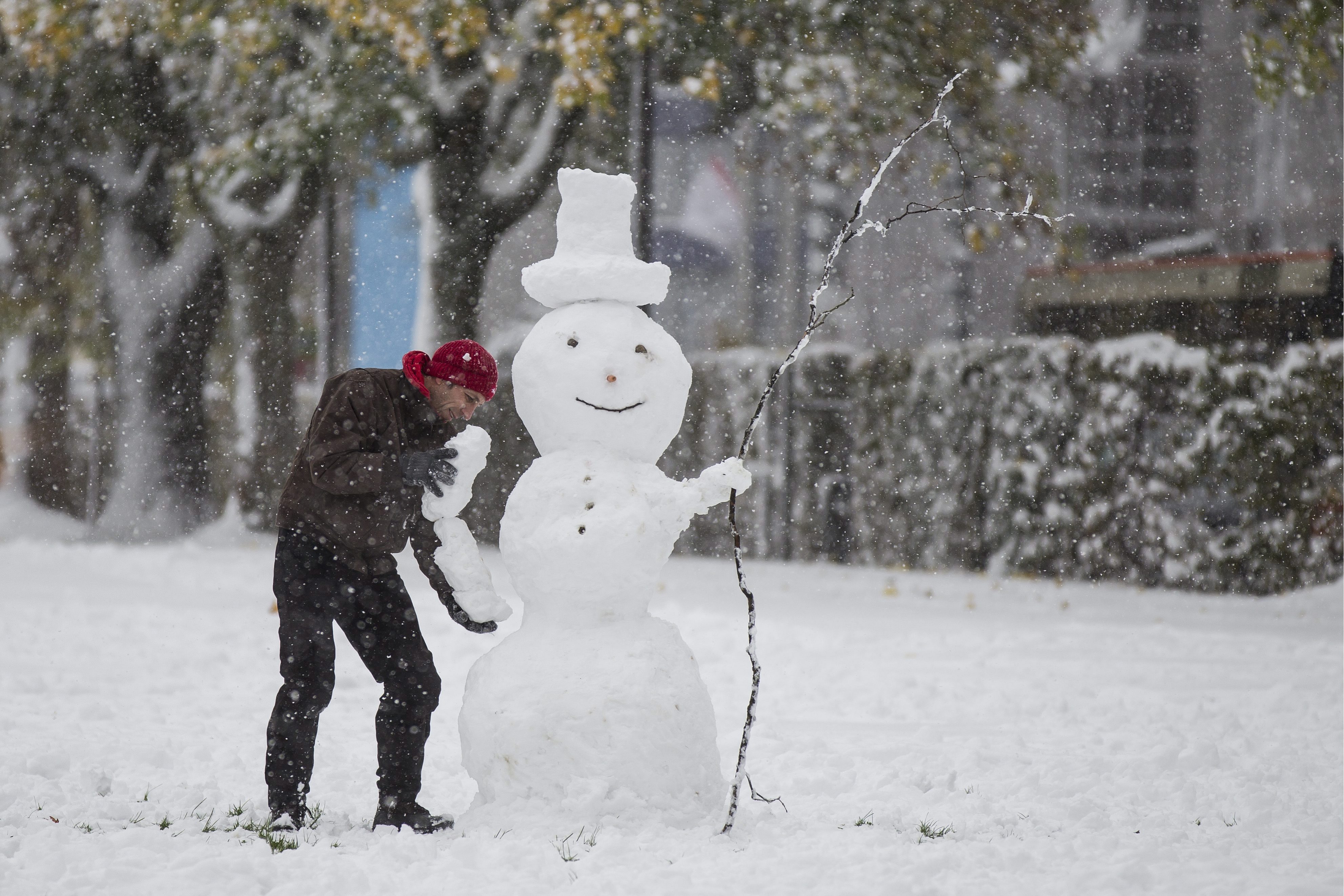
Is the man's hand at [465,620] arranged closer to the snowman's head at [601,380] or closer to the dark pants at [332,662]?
the dark pants at [332,662]

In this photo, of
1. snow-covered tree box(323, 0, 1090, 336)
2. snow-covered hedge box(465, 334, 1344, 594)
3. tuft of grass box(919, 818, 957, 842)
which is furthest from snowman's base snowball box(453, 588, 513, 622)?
snow-covered hedge box(465, 334, 1344, 594)

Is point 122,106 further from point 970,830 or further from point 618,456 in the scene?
point 970,830

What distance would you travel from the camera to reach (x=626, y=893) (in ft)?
11.2

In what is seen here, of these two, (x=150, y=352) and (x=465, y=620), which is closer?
(x=465, y=620)

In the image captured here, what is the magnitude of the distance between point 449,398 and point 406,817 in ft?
4.44

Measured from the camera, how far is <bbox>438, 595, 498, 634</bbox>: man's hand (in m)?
4.20

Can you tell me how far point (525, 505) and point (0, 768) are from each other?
2270 mm

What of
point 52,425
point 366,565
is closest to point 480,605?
point 366,565

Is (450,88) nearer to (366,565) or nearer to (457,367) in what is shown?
(457,367)

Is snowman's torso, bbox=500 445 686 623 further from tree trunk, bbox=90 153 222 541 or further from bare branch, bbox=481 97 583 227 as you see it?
tree trunk, bbox=90 153 222 541

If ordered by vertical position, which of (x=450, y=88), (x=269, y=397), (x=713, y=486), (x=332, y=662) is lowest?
(x=332, y=662)

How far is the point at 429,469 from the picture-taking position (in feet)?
13.0

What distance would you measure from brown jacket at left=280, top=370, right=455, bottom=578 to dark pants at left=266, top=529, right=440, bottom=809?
78 mm

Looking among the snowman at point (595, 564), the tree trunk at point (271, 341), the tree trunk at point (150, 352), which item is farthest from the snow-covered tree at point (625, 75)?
the snowman at point (595, 564)
